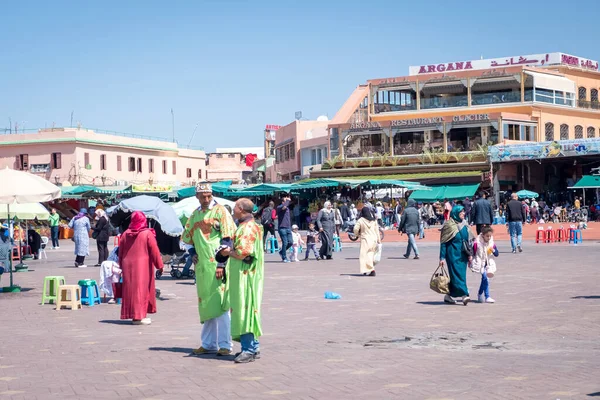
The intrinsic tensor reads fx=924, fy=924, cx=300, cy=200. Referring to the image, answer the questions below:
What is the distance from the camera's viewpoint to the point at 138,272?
38.9ft

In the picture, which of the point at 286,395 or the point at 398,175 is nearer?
the point at 286,395

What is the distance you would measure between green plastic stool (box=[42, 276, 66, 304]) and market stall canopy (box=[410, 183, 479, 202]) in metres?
37.2

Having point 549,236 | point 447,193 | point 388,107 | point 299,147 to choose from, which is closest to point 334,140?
point 388,107

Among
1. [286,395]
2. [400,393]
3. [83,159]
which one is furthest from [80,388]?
[83,159]

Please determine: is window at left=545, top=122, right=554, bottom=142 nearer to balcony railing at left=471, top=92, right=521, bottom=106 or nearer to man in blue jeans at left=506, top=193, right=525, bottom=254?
balcony railing at left=471, top=92, right=521, bottom=106

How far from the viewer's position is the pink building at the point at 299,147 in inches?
2584

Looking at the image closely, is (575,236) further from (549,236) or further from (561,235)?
(561,235)

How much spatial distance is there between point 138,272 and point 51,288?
4.25 m

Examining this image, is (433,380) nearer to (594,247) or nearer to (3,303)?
(3,303)

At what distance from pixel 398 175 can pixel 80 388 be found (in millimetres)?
49429

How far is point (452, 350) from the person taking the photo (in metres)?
9.23

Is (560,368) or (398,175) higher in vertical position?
(398,175)

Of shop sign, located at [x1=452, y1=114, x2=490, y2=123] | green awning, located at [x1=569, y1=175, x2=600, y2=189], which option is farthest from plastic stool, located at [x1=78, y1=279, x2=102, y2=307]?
shop sign, located at [x1=452, y1=114, x2=490, y2=123]

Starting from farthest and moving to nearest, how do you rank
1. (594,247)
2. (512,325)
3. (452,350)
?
(594,247) < (512,325) < (452,350)
